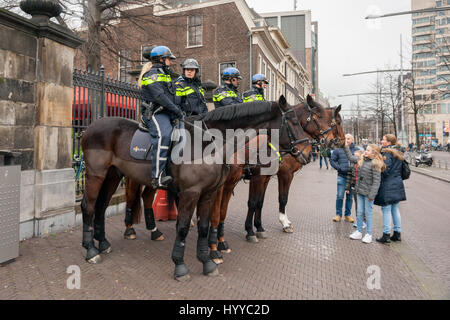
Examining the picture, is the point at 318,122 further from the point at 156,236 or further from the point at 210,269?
the point at 156,236

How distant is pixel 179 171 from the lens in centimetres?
406

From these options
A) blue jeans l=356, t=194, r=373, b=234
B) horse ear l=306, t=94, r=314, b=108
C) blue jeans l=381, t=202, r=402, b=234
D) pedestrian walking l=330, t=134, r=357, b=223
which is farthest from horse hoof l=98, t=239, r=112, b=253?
pedestrian walking l=330, t=134, r=357, b=223

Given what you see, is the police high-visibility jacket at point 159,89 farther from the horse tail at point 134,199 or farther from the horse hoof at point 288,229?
the horse hoof at point 288,229

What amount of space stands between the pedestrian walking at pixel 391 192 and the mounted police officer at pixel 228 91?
3.14 m

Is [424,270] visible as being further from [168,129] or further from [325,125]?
[168,129]

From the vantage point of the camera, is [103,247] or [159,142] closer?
[159,142]

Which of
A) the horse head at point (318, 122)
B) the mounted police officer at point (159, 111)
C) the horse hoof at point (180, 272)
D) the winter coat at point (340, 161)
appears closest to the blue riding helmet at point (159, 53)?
the mounted police officer at point (159, 111)

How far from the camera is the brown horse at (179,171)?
157 inches

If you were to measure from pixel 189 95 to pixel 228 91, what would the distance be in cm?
93

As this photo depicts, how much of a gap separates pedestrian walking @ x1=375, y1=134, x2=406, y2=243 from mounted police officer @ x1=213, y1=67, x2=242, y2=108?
3140 millimetres

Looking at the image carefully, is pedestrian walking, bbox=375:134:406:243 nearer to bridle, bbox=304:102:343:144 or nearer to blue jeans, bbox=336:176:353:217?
bridle, bbox=304:102:343:144

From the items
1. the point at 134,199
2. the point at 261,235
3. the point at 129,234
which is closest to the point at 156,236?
the point at 129,234
